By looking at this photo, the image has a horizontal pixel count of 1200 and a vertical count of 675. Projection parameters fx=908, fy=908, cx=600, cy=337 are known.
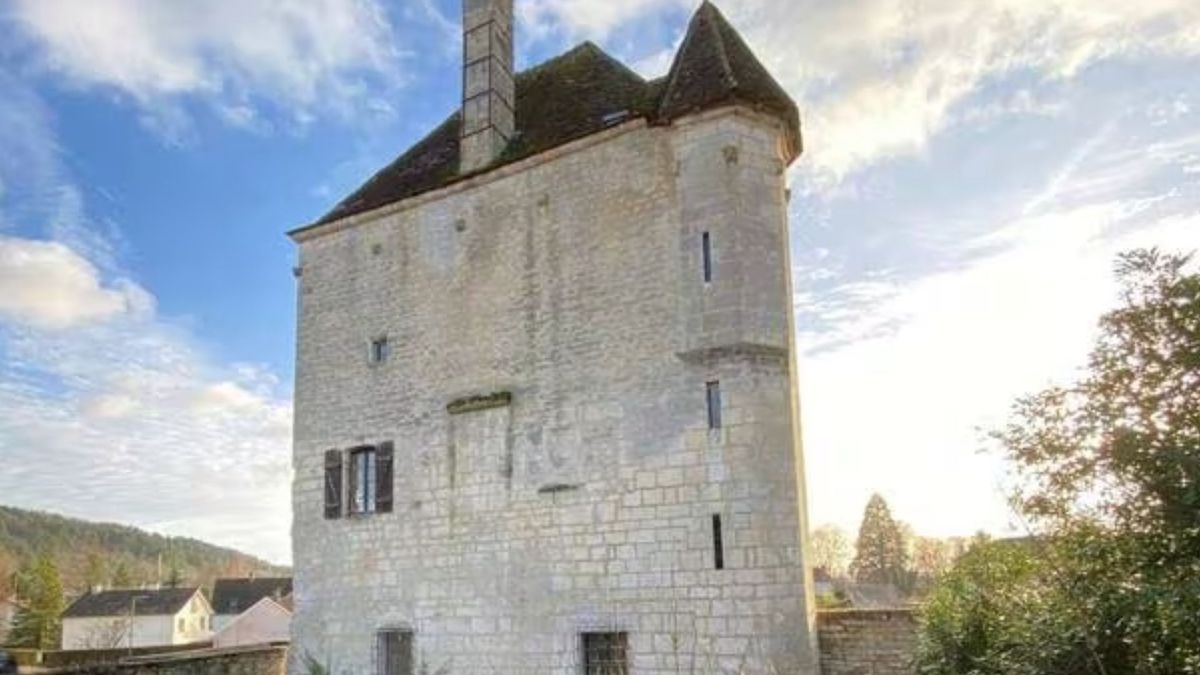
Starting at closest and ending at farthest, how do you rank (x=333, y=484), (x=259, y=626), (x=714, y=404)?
(x=714, y=404) < (x=333, y=484) < (x=259, y=626)

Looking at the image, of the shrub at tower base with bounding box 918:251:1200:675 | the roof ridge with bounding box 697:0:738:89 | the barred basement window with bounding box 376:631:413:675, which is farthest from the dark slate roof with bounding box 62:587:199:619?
the shrub at tower base with bounding box 918:251:1200:675

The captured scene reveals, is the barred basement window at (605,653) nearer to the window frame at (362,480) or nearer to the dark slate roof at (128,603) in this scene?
the window frame at (362,480)

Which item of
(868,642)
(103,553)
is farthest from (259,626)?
(103,553)

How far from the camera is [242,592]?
6288cm

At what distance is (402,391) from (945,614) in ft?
29.3

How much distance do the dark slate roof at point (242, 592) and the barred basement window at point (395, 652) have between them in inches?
1980

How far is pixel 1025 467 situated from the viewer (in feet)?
29.7

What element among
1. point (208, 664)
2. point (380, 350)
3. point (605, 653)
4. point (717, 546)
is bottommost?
point (208, 664)

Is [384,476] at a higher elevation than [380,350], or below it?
below

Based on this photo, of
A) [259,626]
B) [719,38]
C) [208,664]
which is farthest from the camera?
[259,626]

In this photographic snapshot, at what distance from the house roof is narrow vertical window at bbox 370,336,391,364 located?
2445mm

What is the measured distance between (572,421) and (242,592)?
190 ft

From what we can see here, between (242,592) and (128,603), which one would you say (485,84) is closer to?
(242,592)

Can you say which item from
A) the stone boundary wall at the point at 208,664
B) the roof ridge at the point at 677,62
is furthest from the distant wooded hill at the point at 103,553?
the roof ridge at the point at 677,62
